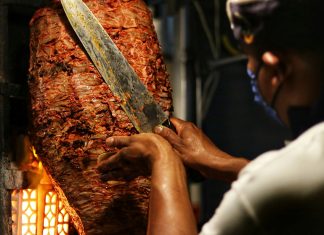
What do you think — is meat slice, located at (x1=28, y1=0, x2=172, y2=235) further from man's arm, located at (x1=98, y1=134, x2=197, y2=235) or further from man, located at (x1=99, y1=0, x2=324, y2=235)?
man, located at (x1=99, y1=0, x2=324, y2=235)

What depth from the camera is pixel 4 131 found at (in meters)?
3.27

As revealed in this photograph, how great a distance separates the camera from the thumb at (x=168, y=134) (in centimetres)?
282

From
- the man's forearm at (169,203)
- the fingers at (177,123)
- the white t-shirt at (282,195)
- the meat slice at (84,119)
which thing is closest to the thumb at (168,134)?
the fingers at (177,123)

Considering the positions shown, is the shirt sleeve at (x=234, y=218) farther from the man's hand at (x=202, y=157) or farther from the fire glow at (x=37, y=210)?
the fire glow at (x=37, y=210)

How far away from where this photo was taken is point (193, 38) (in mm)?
7047

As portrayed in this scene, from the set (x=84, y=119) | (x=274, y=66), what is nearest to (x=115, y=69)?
(x=84, y=119)

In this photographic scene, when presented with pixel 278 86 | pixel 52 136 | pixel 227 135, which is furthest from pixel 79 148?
pixel 227 135

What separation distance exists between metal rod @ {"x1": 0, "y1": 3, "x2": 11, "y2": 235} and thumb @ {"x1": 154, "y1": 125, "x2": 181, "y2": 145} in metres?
0.93

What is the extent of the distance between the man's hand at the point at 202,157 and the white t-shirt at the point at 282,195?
0.85 m

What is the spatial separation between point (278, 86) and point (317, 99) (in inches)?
5.9

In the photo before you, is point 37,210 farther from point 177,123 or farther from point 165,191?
point 165,191

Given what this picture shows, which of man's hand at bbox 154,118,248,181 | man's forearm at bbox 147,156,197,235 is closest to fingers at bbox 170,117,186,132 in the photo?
man's hand at bbox 154,118,248,181

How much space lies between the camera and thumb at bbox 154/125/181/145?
2.82 m

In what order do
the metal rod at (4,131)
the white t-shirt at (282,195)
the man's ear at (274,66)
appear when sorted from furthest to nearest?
the metal rod at (4,131) < the man's ear at (274,66) < the white t-shirt at (282,195)
